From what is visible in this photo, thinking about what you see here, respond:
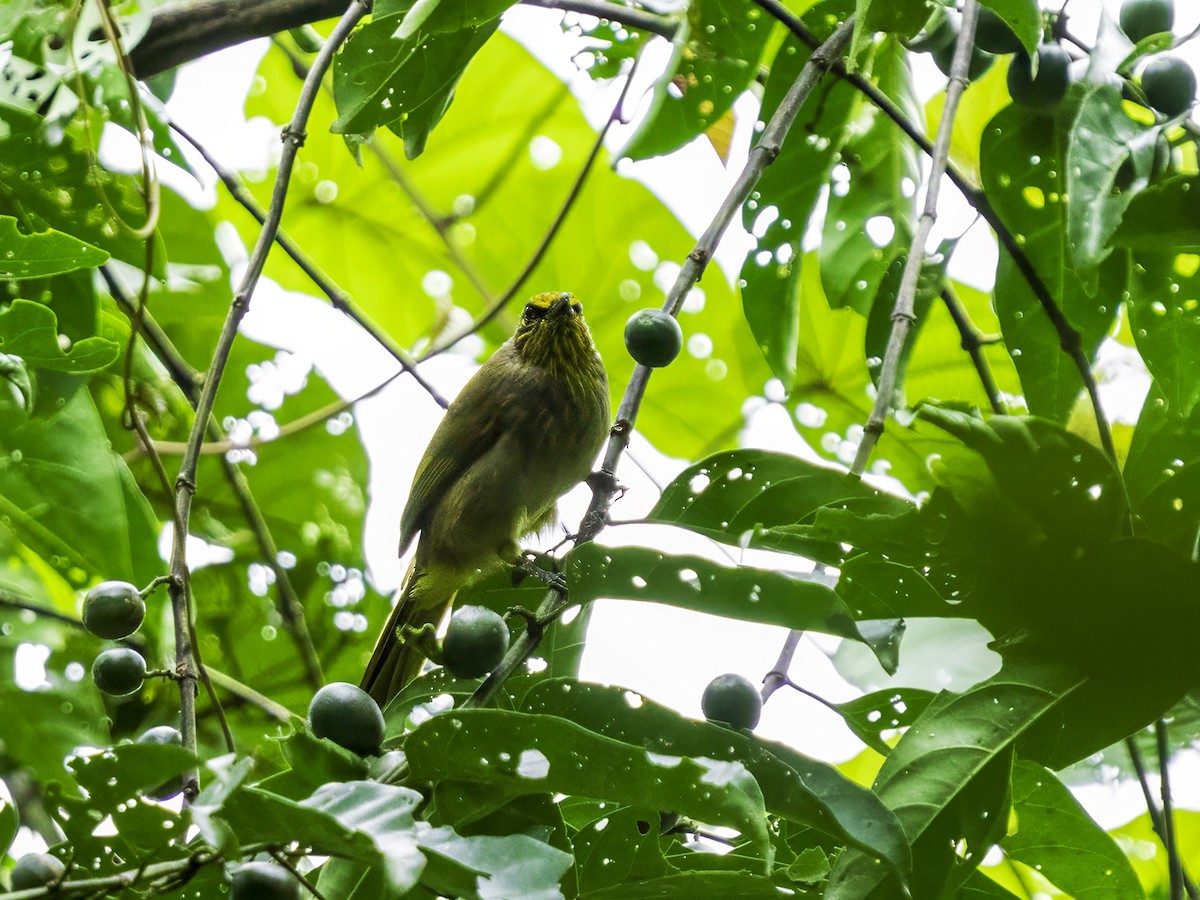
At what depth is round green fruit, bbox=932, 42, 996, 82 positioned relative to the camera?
2592 mm

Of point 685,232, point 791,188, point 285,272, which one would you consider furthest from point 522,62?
point 791,188

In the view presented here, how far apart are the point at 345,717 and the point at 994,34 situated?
70.5 inches

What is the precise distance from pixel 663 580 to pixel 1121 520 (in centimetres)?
54

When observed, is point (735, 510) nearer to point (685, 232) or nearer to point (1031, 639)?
point (1031, 639)

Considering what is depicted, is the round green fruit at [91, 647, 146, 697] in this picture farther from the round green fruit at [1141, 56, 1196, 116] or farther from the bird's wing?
the round green fruit at [1141, 56, 1196, 116]

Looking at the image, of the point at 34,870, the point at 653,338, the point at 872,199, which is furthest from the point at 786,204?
the point at 34,870

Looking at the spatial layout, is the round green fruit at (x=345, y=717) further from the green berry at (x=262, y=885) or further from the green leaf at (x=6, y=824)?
the green leaf at (x=6, y=824)

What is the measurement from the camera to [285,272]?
15.2 feet

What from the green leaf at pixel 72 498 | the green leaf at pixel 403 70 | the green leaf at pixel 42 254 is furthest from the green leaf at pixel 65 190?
the green leaf at pixel 403 70

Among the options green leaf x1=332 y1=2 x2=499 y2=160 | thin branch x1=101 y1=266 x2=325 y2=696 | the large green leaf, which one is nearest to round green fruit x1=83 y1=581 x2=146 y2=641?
green leaf x1=332 y1=2 x2=499 y2=160

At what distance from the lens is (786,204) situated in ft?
9.11

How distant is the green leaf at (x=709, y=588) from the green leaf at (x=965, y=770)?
194 mm

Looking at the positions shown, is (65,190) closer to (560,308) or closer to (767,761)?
(560,308)

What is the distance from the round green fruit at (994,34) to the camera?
8.02 feet
